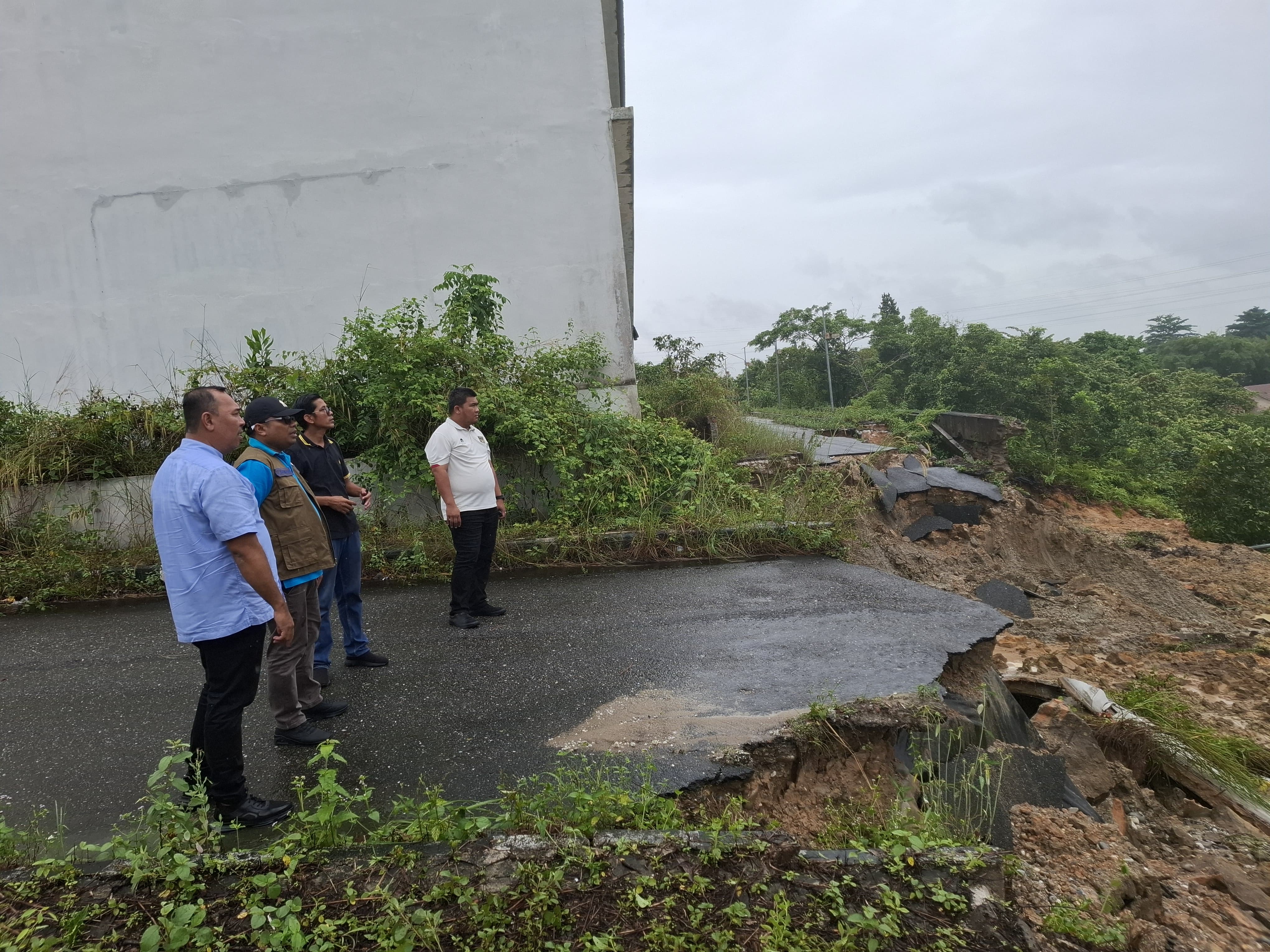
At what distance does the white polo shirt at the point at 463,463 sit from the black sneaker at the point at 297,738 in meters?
1.79

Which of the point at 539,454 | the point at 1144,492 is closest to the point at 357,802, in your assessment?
the point at 539,454

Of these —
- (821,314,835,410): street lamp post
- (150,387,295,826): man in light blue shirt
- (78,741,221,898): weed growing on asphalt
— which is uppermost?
(821,314,835,410): street lamp post

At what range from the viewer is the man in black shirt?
423 centimetres

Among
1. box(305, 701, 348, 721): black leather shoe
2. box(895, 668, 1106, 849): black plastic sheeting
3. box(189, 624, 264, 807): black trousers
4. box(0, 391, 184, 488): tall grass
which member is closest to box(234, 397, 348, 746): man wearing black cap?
box(305, 701, 348, 721): black leather shoe

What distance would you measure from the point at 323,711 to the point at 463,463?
1.88 meters

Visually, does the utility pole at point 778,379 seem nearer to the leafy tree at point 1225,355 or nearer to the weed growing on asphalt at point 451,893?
the weed growing on asphalt at point 451,893

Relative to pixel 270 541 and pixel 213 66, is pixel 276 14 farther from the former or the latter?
pixel 270 541

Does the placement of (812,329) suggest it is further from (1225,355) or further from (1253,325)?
(1253,325)

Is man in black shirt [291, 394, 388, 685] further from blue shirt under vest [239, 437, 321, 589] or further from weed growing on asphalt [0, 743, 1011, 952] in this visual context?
weed growing on asphalt [0, 743, 1011, 952]

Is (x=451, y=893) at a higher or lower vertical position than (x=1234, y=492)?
higher

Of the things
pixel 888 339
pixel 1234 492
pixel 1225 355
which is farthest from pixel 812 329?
pixel 1225 355

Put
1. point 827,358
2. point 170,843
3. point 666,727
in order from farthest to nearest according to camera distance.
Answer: point 827,358 < point 666,727 < point 170,843

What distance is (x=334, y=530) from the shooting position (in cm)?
433

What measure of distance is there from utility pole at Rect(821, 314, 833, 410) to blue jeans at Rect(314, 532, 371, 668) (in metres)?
21.7
